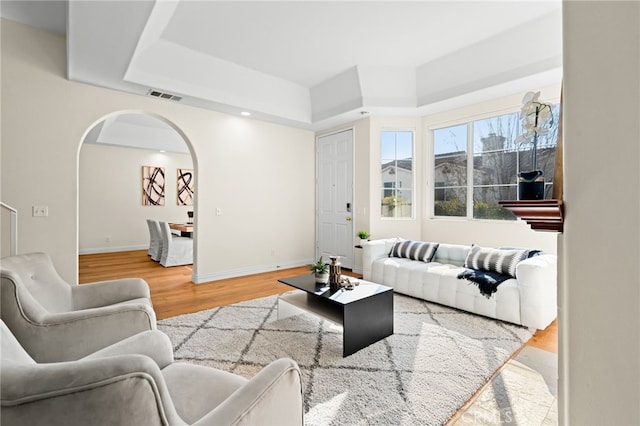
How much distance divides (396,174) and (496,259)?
2.24 m

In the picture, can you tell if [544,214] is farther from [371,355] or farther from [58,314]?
[58,314]

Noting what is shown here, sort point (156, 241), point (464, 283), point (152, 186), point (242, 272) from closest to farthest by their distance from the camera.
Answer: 1. point (464, 283)
2. point (242, 272)
3. point (156, 241)
4. point (152, 186)

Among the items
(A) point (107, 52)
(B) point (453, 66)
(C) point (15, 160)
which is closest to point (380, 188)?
(B) point (453, 66)

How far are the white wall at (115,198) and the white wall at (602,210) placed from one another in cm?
860

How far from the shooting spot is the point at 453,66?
4.03 m

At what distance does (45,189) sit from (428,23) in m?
4.54

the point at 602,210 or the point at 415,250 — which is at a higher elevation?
the point at 602,210

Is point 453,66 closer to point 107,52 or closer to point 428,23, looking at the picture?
point 428,23

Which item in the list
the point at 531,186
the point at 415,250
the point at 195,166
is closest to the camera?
the point at 531,186

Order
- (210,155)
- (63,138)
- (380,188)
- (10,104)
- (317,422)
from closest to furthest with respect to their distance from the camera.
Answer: (317,422) → (10,104) → (63,138) → (210,155) → (380,188)

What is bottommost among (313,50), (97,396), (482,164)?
(97,396)

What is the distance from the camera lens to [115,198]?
739 cm

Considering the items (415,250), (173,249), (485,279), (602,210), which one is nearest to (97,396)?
(602,210)

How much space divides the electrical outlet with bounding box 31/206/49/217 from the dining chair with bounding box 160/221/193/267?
242cm
